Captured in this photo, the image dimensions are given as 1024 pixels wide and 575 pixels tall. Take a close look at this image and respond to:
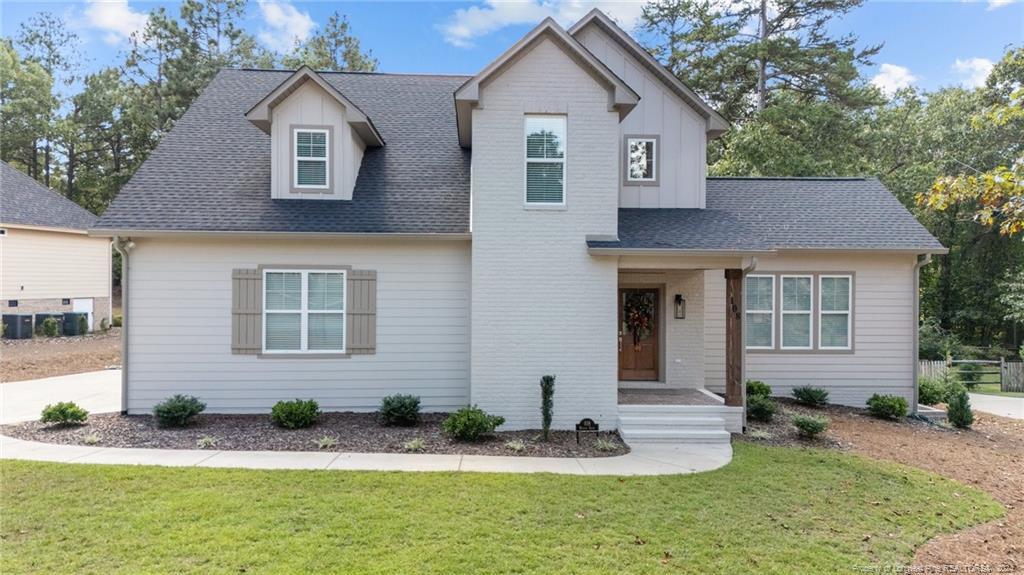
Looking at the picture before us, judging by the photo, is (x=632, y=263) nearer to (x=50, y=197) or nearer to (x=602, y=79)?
(x=602, y=79)

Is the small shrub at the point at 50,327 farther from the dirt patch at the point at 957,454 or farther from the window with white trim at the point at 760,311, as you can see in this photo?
the window with white trim at the point at 760,311

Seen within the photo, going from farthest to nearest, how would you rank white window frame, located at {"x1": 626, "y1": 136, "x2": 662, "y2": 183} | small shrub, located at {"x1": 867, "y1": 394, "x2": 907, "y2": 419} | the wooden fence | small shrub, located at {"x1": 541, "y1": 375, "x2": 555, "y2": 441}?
the wooden fence → white window frame, located at {"x1": 626, "y1": 136, "x2": 662, "y2": 183} → small shrub, located at {"x1": 867, "y1": 394, "x2": 907, "y2": 419} → small shrub, located at {"x1": 541, "y1": 375, "x2": 555, "y2": 441}

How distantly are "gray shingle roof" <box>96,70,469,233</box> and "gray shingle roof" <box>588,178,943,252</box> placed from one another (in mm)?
3594

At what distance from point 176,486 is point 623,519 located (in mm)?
4895

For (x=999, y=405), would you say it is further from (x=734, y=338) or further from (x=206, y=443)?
(x=206, y=443)

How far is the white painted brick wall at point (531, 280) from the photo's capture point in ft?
27.2

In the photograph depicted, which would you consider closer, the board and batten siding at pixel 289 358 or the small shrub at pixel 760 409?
the board and batten siding at pixel 289 358

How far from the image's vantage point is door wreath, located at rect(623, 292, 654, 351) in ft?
34.2

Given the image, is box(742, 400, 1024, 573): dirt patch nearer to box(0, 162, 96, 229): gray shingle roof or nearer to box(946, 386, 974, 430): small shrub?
box(946, 386, 974, 430): small shrub

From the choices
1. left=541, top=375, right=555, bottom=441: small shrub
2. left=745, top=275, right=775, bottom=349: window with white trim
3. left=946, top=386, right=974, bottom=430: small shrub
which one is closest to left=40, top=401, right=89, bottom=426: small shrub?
left=541, top=375, right=555, bottom=441: small shrub

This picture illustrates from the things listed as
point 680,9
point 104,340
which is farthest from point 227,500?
point 680,9

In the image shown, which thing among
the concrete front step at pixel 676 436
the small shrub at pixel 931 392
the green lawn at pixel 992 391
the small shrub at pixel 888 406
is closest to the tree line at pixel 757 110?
the green lawn at pixel 992 391

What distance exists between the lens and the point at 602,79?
8297mm

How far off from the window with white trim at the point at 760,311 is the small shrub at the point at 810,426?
284 cm
